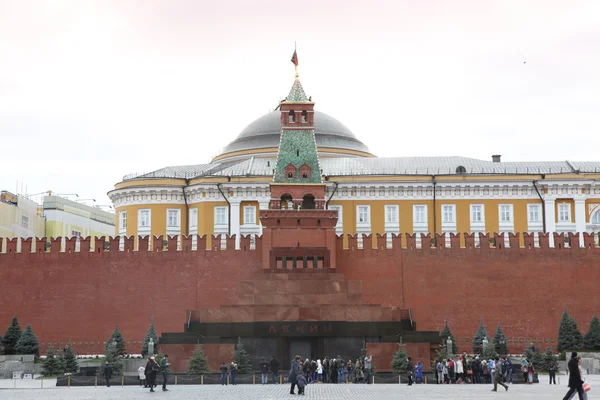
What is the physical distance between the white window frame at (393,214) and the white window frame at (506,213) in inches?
202

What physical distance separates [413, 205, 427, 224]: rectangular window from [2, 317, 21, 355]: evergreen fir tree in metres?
21.8

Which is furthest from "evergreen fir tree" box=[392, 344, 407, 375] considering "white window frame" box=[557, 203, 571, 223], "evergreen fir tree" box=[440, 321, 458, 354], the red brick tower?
"white window frame" box=[557, 203, 571, 223]

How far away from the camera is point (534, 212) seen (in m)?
50.6

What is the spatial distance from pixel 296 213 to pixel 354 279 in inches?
143

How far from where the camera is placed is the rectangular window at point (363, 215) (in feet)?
167

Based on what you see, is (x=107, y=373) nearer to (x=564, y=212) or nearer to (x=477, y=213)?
(x=477, y=213)

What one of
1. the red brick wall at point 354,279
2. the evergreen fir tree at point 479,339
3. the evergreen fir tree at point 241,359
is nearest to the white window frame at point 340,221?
the red brick wall at point 354,279

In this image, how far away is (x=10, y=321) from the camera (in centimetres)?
3947

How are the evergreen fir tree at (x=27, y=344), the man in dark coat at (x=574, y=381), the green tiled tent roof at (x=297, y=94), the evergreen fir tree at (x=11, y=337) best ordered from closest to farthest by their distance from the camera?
the man in dark coat at (x=574, y=381) → the evergreen fir tree at (x=27, y=344) → the evergreen fir tree at (x=11, y=337) → the green tiled tent roof at (x=297, y=94)

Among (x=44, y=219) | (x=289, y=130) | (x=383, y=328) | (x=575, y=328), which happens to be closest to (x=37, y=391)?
(x=383, y=328)

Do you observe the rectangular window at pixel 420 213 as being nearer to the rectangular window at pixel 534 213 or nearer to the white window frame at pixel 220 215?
the rectangular window at pixel 534 213

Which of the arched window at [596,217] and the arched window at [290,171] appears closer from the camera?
the arched window at [290,171]

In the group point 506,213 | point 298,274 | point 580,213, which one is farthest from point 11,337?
point 580,213

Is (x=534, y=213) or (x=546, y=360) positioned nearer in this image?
(x=546, y=360)
